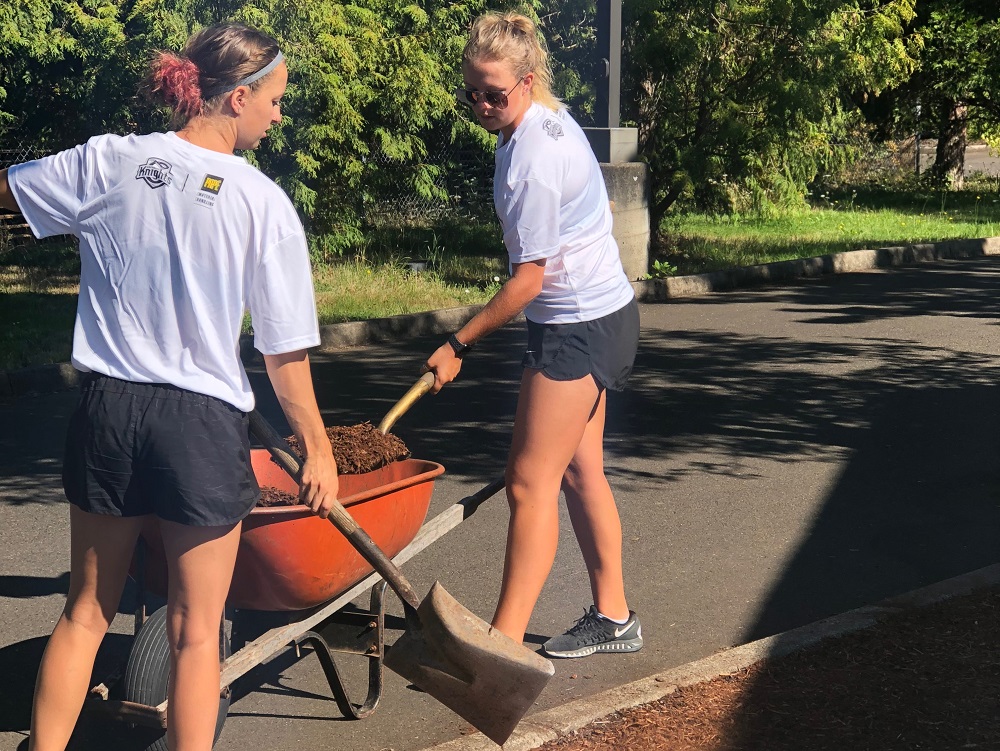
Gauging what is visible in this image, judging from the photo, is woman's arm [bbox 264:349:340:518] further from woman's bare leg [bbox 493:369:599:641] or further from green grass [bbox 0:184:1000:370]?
green grass [bbox 0:184:1000:370]

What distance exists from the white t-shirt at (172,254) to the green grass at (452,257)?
619 centimetres

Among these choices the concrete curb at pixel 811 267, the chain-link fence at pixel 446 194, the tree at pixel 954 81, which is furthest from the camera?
the tree at pixel 954 81

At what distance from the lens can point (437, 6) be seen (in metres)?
15.4

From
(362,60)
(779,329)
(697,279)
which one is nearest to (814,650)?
(779,329)

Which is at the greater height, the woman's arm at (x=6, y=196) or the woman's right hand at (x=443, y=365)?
the woman's arm at (x=6, y=196)

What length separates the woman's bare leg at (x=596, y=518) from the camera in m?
4.21

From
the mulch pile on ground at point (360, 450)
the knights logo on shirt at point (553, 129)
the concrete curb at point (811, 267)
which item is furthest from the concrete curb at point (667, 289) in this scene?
the knights logo on shirt at point (553, 129)

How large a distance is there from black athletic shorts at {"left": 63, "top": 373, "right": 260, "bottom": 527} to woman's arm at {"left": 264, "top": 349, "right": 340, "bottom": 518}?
0.14 m

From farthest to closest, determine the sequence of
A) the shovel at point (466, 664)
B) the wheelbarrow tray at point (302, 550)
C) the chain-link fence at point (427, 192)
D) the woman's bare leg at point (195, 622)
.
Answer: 1. the chain-link fence at point (427, 192)
2. the shovel at point (466, 664)
3. the wheelbarrow tray at point (302, 550)
4. the woman's bare leg at point (195, 622)

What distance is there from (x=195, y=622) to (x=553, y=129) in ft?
5.75

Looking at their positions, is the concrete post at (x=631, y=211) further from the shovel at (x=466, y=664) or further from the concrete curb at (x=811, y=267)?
the shovel at (x=466, y=664)

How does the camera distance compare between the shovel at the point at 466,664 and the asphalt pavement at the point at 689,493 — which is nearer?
the shovel at the point at 466,664

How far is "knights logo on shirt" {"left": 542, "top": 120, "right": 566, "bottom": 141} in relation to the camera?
3.77 metres

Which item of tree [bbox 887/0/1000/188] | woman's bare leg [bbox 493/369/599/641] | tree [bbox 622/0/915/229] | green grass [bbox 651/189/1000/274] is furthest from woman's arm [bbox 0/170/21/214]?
tree [bbox 887/0/1000/188]
